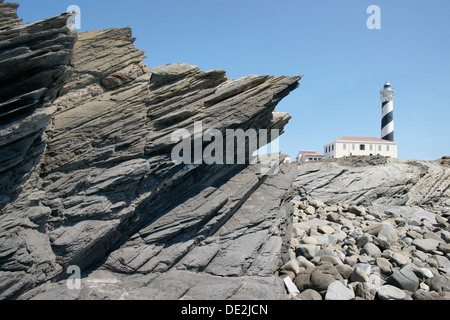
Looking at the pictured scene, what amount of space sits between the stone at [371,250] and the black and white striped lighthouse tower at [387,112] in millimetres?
61373

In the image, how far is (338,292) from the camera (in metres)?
8.12

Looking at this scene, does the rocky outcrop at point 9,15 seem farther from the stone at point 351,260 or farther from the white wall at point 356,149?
the white wall at point 356,149

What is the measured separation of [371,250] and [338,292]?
4.28 m

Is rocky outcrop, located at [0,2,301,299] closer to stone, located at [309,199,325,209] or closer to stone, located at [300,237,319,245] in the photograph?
stone, located at [300,237,319,245]

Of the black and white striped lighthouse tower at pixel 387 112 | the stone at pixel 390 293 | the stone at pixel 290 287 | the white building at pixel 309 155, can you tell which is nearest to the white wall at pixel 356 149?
the black and white striped lighthouse tower at pixel 387 112

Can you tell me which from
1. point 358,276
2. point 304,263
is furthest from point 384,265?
point 304,263

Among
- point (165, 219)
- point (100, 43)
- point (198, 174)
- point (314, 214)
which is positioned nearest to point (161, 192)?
point (165, 219)

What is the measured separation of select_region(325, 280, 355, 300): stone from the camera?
798 cm

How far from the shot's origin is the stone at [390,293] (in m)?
8.06

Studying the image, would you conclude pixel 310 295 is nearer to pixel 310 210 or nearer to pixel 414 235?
pixel 414 235

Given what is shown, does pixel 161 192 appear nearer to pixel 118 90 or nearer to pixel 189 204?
pixel 189 204

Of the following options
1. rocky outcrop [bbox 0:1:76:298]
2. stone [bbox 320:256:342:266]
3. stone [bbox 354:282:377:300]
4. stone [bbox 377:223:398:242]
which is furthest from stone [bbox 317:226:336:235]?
rocky outcrop [bbox 0:1:76:298]

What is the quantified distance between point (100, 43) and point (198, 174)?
20.2 feet
